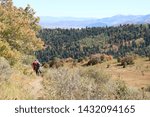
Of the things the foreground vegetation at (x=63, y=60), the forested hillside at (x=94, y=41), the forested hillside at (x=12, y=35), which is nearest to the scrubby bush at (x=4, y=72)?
the foreground vegetation at (x=63, y=60)

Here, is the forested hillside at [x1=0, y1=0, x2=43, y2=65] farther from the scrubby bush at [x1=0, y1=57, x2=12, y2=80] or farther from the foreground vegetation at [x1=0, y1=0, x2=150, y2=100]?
the scrubby bush at [x1=0, y1=57, x2=12, y2=80]

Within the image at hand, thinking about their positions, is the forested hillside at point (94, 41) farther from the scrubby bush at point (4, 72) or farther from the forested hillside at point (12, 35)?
the scrubby bush at point (4, 72)

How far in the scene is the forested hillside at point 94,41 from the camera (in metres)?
138

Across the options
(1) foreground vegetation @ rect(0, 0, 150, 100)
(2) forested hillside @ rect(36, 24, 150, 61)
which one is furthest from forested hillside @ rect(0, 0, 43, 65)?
(2) forested hillside @ rect(36, 24, 150, 61)

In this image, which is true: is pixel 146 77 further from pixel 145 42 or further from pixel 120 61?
pixel 145 42

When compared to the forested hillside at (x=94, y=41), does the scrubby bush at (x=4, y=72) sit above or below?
above

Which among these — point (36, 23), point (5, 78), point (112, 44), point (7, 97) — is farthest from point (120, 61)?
point (112, 44)

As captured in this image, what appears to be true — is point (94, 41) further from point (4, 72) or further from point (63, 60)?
point (4, 72)

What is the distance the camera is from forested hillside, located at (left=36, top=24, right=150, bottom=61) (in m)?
138

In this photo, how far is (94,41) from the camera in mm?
165250

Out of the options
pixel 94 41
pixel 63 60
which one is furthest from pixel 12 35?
pixel 94 41

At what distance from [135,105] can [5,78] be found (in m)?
8.60

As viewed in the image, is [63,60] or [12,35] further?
[63,60]

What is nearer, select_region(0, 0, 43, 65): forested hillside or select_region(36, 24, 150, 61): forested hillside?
select_region(0, 0, 43, 65): forested hillside
